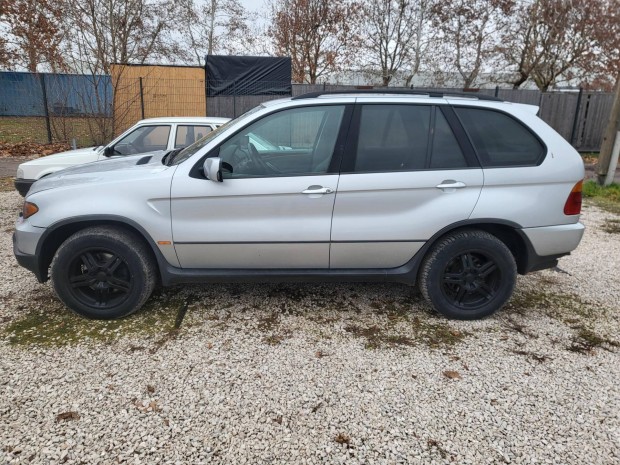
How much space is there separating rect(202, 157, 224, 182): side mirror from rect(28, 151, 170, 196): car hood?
44cm

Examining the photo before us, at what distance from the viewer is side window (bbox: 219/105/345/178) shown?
3326 millimetres

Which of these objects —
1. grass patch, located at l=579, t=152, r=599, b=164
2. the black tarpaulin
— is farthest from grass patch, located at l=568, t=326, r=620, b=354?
grass patch, located at l=579, t=152, r=599, b=164

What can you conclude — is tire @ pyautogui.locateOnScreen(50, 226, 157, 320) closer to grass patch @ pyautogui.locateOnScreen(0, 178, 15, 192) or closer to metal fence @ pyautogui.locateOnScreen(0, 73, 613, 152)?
grass patch @ pyautogui.locateOnScreen(0, 178, 15, 192)

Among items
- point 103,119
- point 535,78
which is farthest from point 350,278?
point 535,78

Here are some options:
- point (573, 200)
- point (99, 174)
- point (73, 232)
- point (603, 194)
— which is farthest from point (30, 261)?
point (603, 194)

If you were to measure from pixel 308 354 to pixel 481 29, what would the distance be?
77.9 ft

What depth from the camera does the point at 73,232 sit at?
3.43 meters

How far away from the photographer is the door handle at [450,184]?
10.9 feet

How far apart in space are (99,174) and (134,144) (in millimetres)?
3096

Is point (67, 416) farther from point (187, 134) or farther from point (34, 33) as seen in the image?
point (34, 33)

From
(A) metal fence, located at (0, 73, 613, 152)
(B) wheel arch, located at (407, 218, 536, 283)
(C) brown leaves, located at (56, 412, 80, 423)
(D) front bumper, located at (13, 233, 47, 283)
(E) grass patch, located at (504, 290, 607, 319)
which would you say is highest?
(A) metal fence, located at (0, 73, 613, 152)

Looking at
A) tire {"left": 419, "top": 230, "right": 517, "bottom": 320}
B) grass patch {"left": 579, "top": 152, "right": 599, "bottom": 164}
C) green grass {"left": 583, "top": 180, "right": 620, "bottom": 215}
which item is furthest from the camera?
grass patch {"left": 579, "top": 152, "right": 599, "bottom": 164}

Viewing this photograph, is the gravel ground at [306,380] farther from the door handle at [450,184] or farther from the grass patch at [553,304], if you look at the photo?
the door handle at [450,184]

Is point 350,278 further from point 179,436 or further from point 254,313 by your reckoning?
point 179,436
